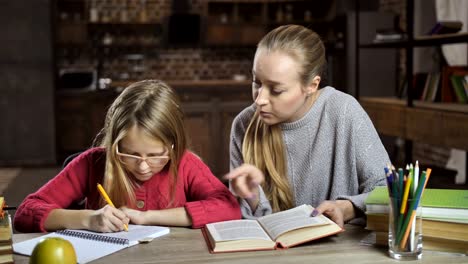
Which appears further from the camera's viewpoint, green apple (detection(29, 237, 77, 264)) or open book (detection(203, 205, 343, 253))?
open book (detection(203, 205, 343, 253))

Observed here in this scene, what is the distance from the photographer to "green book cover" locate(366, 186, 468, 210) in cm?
139

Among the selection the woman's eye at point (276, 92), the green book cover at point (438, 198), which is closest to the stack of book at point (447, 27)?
the woman's eye at point (276, 92)

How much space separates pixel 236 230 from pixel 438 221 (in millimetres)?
453

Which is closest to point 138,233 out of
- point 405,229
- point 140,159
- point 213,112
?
point 140,159

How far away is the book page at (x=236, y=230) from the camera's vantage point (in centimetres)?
140

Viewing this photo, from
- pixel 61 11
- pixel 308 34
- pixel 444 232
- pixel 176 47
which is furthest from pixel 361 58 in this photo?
pixel 444 232

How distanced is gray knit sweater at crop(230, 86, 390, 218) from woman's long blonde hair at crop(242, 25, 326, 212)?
0.05m

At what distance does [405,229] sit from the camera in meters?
1.28

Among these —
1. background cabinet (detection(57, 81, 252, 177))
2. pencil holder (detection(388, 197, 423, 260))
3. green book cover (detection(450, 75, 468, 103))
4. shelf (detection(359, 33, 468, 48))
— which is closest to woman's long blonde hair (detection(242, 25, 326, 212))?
pencil holder (detection(388, 197, 423, 260))

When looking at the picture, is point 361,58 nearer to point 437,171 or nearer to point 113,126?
point 437,171

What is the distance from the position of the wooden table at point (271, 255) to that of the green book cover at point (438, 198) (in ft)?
0.35

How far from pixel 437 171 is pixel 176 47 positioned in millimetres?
4617

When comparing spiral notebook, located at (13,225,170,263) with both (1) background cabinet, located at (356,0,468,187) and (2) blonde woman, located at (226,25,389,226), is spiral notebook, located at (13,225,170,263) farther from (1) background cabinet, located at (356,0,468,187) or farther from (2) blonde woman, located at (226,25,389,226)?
(1) background cabinet, located at (356,0,468,187)

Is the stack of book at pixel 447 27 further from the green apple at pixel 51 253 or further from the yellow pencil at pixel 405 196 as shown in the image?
the green apple at pixel 51 253
